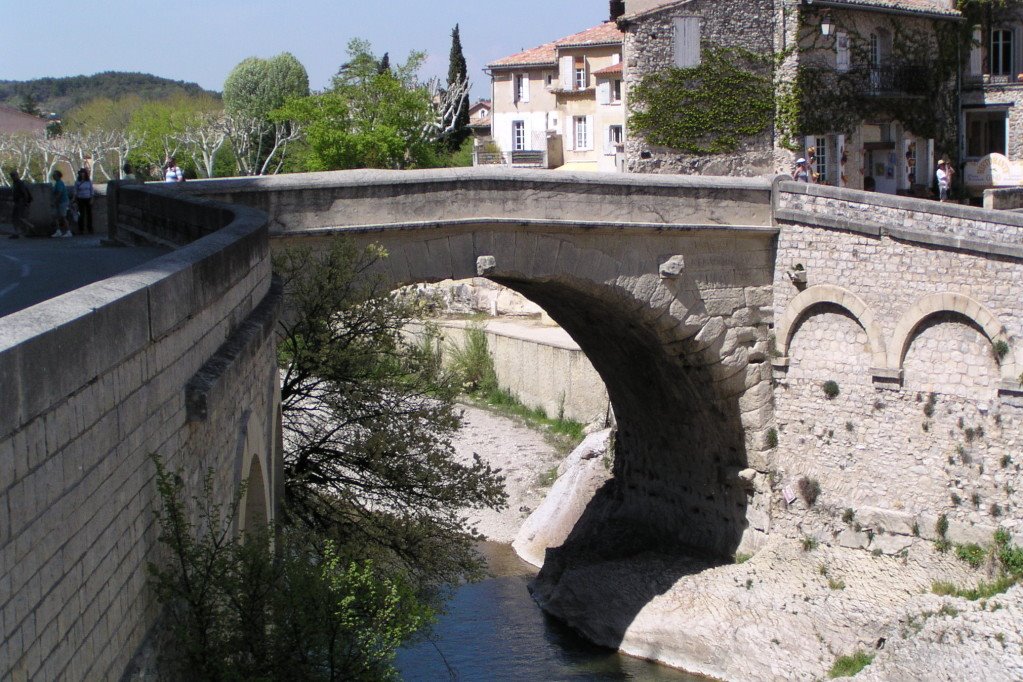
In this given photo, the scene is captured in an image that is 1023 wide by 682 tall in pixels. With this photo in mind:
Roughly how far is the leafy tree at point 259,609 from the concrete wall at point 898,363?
32.1ft

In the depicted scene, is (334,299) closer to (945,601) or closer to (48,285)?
(48,285)

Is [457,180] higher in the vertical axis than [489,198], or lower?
higher

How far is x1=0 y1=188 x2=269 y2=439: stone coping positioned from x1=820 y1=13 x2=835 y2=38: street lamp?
64.1 feet

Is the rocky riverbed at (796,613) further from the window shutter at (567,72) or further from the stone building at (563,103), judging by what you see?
the window shutter at (567,72)

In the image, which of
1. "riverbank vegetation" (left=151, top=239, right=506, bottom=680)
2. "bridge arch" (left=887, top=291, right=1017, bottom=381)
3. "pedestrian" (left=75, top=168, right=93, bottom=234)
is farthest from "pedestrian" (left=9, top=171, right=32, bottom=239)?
"bridge arch" (left=887, top=291, right=1017, bottom=381)

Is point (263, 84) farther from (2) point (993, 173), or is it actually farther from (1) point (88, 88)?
(1) point (88, 88)

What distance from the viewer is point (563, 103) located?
155ft

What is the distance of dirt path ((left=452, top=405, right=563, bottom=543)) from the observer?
23281mm

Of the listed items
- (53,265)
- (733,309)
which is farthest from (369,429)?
(733,309)

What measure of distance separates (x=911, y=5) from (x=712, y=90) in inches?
218

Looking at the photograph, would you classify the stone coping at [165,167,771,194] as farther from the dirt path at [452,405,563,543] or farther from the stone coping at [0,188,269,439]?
the dirt path at [452,405,563,543]

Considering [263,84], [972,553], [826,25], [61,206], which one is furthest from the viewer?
[263,84]

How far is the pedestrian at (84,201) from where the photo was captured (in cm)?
1903

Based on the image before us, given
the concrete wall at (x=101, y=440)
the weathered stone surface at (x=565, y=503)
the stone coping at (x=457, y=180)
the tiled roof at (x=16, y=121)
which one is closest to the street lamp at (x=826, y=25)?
the weathered stone surface at (x=565, y=503)
